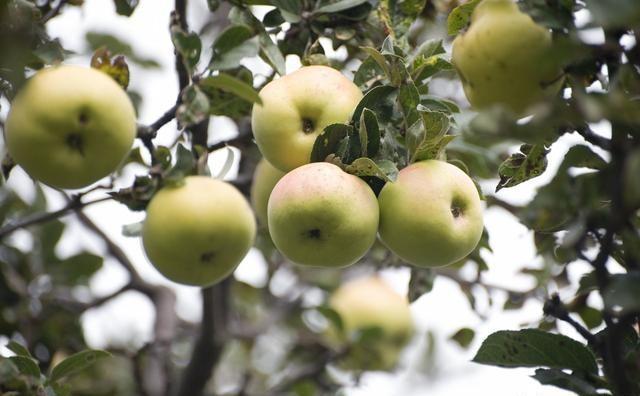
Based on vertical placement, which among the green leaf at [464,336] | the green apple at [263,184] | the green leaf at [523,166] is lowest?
the green leaf at [464,336]

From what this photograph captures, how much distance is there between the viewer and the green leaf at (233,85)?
1.23 meters

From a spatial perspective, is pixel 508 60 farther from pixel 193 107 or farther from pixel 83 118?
pixel 83 118

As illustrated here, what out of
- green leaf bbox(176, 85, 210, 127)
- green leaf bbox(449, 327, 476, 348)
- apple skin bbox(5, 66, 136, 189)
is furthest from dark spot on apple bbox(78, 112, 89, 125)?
green leaf bbox(449, 327, 476, 348)

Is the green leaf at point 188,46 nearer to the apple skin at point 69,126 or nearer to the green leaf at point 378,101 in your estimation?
the apple skin at point 69,126

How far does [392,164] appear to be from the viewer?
130 cm

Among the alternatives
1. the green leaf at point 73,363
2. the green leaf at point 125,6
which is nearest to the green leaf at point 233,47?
the green leaf at point 125,6

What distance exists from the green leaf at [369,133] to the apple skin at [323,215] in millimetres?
55

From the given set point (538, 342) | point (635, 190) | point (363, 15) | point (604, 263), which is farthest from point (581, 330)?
point (363, 15)

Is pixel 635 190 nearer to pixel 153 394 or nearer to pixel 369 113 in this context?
pixel 369 113

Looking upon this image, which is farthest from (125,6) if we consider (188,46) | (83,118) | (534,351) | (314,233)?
(534,351)

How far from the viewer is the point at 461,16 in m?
1.30

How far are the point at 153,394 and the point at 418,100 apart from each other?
118cm

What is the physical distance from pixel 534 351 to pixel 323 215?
360 millimetres

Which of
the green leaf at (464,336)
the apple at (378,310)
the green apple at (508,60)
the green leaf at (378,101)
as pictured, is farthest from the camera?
the apple at (378,310)
